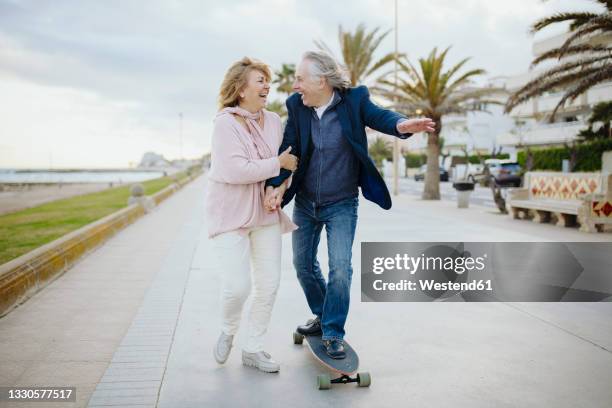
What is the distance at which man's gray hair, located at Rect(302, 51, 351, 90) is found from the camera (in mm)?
3803

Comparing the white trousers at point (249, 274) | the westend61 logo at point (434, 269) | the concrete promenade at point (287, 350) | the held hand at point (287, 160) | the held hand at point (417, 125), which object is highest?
the held hand at point (417, 125)

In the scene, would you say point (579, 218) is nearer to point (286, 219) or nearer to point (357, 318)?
point (357, 318)

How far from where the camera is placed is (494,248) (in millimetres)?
9094

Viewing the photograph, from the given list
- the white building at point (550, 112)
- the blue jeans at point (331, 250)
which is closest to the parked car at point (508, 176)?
the white building at point (550, 112)

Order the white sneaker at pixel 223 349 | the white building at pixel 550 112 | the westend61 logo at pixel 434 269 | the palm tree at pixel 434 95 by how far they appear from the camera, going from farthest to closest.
Result: the white building at pixel 550 112 → the palm tree at pixel 434 95 → the westend61 logo at pixel 434 269 → the white sneaker at pixel 223 349

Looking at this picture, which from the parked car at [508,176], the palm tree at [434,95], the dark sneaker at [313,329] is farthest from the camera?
the parked car at [508,176]

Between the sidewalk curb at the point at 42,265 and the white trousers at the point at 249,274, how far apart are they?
8.23ft

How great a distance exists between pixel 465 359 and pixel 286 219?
1.54m

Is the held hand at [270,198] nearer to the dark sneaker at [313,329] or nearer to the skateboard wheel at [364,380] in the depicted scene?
the dark sneaker at [313,329]

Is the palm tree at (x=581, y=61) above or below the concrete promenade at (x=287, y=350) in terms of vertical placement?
above

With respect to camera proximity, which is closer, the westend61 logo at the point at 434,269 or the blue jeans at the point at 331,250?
the blue jeans at the point at 331,250

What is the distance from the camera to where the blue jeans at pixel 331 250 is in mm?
3766

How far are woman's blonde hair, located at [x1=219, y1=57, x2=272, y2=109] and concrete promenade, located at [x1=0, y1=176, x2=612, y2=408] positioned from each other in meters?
1.78

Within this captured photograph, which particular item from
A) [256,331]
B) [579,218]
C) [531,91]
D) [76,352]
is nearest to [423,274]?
[256,331]
